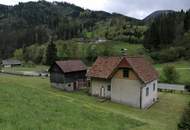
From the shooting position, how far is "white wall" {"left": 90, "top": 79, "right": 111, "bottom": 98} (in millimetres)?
34944

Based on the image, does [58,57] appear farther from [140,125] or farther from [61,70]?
[140,125]

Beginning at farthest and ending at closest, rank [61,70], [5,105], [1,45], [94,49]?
[1,45] → [94,49] → [61,70] → [5,105]

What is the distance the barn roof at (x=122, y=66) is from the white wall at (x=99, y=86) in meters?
1.05

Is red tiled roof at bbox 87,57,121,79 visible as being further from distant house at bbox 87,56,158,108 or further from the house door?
the house door

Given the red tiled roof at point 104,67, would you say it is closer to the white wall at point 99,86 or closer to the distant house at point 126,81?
the distant house at point 126,81

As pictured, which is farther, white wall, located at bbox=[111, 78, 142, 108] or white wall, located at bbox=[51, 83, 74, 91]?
white wall, located at bbox=[51, 83, 74, 91]

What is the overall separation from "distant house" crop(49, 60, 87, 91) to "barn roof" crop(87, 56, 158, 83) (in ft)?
23.2

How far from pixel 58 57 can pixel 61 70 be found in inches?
2034

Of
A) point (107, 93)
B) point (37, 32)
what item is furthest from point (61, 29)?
point (107, 93)

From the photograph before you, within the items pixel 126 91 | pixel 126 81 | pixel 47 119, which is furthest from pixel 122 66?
pixel 47 119

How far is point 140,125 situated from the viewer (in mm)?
19734

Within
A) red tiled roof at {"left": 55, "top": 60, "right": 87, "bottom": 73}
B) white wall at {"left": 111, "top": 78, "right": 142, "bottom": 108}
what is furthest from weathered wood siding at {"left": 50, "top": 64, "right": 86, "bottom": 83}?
white wall at {"left": 111, "top": 78, "right": 142, "bottom": 108}

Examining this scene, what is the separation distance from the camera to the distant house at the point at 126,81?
30984 mm

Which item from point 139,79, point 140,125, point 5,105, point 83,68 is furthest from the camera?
point 83,68
